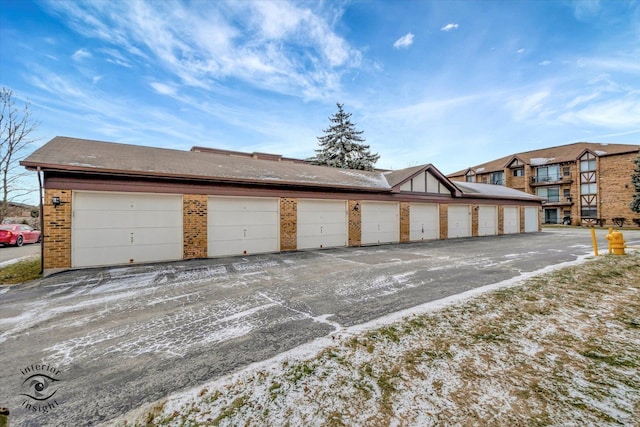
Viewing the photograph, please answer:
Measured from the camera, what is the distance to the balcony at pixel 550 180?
28.9 meters

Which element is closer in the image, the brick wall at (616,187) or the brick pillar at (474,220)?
the brick pillar at (474,220)

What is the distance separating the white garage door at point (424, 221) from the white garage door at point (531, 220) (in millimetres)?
9798

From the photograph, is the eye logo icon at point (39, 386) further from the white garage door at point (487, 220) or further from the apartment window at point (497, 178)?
the apartment window at point (497, 178)

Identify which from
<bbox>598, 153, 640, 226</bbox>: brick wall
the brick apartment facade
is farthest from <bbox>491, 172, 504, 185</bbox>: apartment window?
<bbox>598, 153, 640, 226</bbox>: brick wall

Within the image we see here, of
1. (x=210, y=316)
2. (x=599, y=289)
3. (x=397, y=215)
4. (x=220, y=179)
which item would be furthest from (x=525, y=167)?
(x=210, y=316)

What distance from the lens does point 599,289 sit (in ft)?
16.6

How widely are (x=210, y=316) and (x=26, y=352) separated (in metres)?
1.97

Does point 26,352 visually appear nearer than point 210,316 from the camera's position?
Yes

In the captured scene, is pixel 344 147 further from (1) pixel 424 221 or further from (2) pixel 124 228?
(2) pixel 124 228

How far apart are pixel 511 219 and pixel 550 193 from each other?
1846cm

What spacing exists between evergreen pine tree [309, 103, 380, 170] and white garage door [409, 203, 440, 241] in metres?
13.2

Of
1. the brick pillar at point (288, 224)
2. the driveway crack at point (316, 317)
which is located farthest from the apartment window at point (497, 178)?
the driveway crack at point (316, 317)

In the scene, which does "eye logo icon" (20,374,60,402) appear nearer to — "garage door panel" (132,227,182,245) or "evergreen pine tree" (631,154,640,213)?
"garage door panel" (132,227,182,245)

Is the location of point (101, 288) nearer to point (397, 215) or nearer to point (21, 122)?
point (397, 215)
